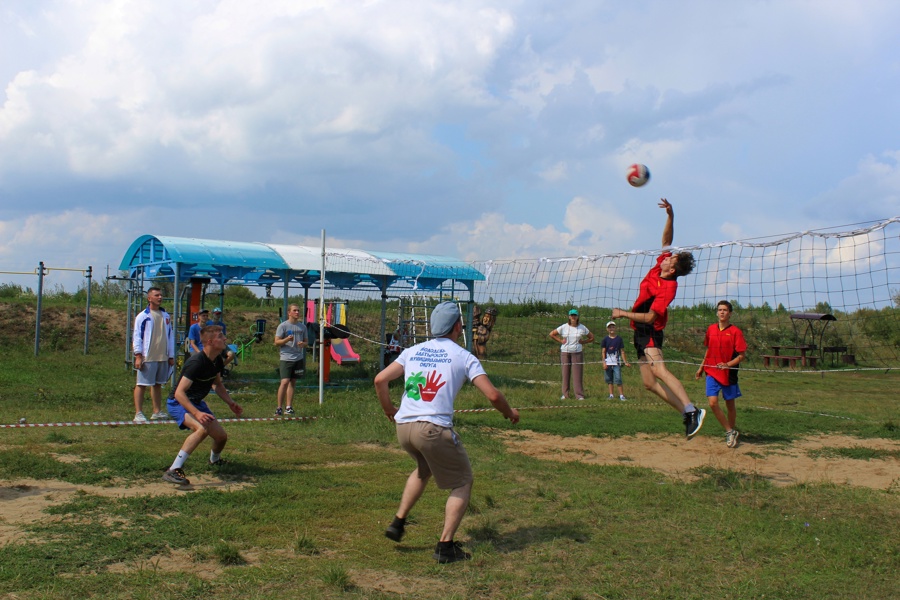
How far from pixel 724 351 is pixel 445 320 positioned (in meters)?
5.81

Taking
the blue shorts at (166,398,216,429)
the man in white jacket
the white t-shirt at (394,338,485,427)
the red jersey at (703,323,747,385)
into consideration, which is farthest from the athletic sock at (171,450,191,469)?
the red jersey at (703,323,747,385)

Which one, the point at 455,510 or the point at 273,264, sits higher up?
the point at 273,264

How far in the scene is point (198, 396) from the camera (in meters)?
7.15

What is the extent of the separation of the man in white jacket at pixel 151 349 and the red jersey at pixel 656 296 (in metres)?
6.09

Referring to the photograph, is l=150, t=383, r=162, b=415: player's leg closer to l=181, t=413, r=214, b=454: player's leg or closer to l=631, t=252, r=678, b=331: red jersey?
l=181, t=413, r=214, b=454: player's leg

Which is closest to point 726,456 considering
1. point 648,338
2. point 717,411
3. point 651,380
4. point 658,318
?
point 717,411

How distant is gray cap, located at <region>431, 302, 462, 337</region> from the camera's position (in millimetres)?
5125

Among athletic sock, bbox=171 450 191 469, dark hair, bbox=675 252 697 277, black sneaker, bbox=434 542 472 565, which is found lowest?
black sneaker, bbox=434 542 472 565

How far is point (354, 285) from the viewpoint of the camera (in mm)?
18188

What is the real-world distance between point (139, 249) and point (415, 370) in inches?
524

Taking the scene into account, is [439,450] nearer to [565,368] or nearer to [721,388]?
[721,388]

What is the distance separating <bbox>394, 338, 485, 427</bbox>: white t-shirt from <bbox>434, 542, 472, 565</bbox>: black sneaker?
756mm

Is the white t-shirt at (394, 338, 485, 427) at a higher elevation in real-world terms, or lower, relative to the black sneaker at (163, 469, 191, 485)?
higher

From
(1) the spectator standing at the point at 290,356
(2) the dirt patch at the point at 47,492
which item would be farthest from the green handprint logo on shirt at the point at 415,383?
(1) the spectator standing at the point at 290,356
